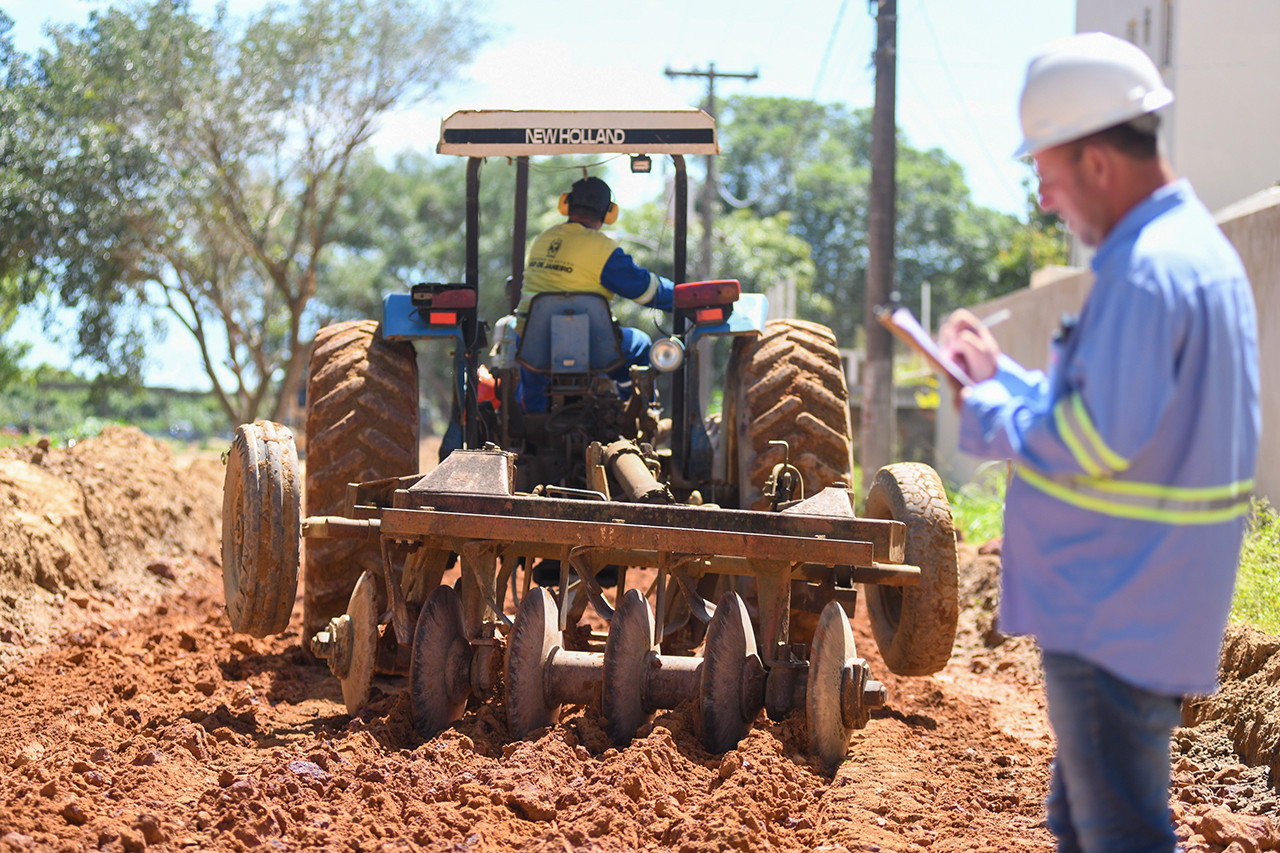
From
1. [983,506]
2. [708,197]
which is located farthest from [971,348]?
[708,197]

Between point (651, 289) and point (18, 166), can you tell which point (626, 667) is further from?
point (18, 166)

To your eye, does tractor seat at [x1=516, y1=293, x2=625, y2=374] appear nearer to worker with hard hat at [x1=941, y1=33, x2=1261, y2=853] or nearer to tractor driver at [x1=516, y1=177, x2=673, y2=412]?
tractor driver at [x1=516, y1=177, x2=673, y2=412]

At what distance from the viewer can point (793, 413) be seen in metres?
6.17

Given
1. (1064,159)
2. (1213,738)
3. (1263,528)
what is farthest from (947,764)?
(1263,528)

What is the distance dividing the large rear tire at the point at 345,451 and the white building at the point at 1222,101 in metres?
14.7

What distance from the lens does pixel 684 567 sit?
540 centimetres

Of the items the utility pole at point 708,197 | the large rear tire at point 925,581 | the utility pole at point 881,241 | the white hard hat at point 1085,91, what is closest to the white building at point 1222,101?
the utility pole at point 881,241

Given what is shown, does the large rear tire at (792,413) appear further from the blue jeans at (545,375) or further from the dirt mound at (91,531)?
the dirt mound at (91,531)

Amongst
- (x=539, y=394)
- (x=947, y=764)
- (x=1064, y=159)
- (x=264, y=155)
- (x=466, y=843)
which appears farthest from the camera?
(x=264, y=155)

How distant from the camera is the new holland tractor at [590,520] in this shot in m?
4.86

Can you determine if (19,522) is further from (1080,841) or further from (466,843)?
(1080,841)

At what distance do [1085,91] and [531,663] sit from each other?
316cm

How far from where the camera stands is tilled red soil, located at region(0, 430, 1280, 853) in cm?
386

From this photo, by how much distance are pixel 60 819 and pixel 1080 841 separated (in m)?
2.85
